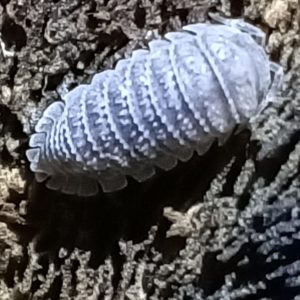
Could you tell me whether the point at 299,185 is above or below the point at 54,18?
below

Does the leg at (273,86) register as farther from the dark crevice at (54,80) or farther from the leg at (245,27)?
the dark crevice at (54,80)

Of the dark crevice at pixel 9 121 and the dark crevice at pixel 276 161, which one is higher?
the dark crevice at pixel 9 121

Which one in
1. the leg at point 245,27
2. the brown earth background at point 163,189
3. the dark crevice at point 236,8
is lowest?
the brown earth background at point 163,189

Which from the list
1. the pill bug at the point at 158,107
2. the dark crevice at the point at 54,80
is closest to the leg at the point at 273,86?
the pill bug at the point at 158,107

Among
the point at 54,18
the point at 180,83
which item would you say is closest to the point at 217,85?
the point at 180,83

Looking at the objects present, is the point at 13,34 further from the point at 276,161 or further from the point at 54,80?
the point at 276,161

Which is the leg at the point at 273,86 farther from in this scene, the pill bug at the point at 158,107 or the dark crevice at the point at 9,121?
the dark crevice at the point at 9,121

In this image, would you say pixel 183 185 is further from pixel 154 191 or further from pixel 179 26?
pixel 179 26
